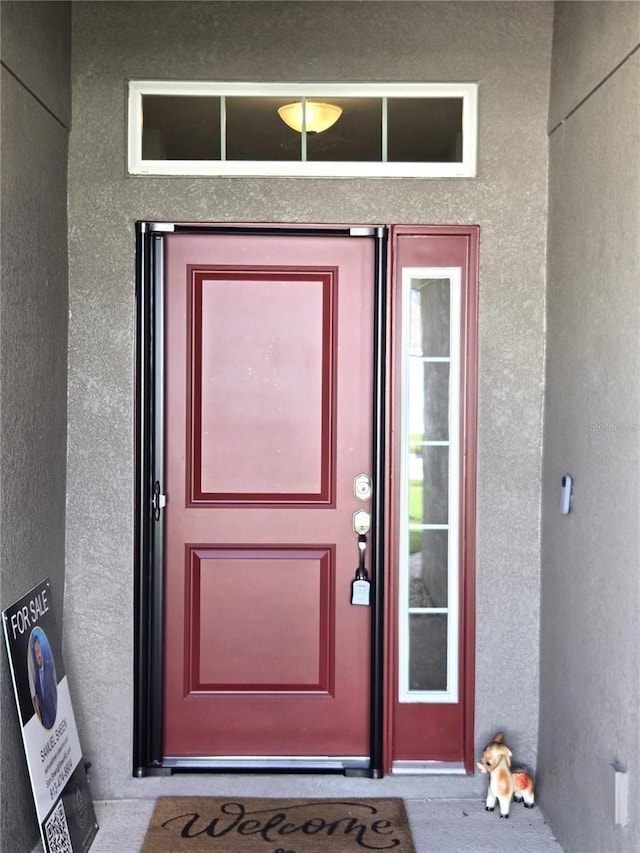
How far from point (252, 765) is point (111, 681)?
60 centimetres

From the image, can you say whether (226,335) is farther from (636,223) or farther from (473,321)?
(636,223)

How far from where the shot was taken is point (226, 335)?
3.14 metres

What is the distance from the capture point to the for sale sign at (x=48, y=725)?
8.05 ft

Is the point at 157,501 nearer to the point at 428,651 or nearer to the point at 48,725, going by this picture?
the point at 48,725

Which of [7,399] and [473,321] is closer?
[7,399]

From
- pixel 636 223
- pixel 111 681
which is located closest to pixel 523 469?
pixel 636 223

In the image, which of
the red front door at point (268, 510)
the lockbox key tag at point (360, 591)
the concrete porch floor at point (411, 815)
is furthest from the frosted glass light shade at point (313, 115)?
the concrete porch floor at point (411, 815)

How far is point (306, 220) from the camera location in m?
3.06

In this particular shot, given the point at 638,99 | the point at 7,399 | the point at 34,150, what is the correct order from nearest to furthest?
1. the point at 638,99
2. the point at 7,399
3. the point at 34,150

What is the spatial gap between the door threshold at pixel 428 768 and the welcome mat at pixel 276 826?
107 mm

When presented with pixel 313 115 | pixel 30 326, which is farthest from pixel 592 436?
pixel 30 326

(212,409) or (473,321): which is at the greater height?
Result: (473,321)

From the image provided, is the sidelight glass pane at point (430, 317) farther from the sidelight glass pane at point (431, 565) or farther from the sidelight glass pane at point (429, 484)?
the sidelight glass pane at point (431, 565)

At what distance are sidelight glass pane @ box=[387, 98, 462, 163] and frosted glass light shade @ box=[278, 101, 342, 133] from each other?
0.69ft
